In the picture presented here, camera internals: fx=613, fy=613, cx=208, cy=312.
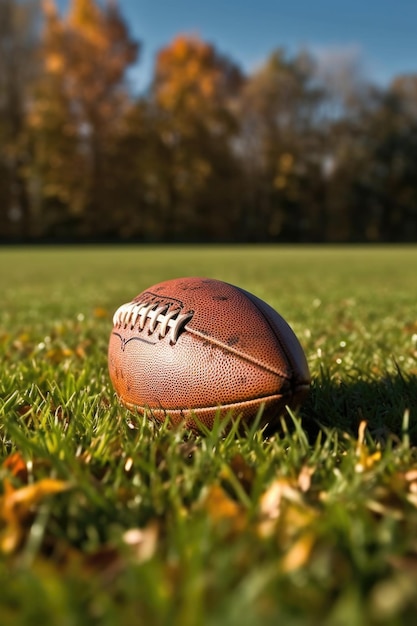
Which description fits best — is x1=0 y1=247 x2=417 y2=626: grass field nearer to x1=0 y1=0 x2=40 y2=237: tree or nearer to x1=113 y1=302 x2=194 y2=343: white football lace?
x1=113 y1=302 x2=194 y2=343: white football lace

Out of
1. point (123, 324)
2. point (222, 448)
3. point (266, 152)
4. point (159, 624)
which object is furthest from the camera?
point (266, 152)

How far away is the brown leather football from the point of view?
191 centimetres

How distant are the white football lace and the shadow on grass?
53cm

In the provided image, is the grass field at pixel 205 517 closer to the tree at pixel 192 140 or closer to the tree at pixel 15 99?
the tree at pixel 15 99

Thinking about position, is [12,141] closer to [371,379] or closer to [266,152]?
[266,152]

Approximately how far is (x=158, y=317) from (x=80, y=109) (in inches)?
1407

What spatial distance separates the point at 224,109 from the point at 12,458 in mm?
38048

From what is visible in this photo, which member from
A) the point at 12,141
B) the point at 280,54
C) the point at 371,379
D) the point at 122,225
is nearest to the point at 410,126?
the point at 280,54

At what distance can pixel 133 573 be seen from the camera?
39.9 inches

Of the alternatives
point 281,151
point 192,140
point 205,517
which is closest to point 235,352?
point 205,517

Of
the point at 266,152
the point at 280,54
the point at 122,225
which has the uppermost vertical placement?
the point at 280,54

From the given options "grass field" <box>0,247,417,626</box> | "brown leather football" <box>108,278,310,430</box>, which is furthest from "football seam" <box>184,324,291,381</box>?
"grass field" <box>0,247,417,626</box>

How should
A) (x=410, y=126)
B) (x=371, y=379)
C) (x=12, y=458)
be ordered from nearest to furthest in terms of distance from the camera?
(x=12, y=458)
(x=371, y=379)
(x=410, y=126)

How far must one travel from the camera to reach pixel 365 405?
2.25 m
